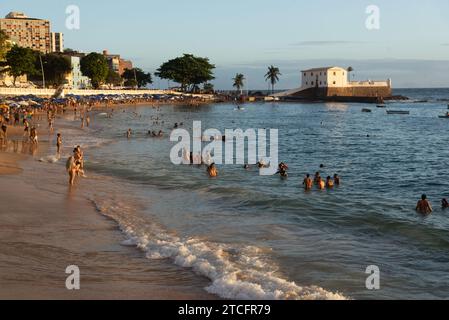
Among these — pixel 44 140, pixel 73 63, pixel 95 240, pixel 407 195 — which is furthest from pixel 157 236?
pixel 73 63

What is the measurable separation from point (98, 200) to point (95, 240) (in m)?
5.65

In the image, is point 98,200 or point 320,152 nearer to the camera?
point 98,200

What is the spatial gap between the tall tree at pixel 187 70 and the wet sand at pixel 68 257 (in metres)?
135

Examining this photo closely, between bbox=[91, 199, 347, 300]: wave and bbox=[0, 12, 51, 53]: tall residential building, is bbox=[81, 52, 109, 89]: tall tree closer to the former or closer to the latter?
bbox=[0, 12, 51, 53]: tall residential building

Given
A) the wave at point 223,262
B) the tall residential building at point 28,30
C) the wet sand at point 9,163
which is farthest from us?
the tall residential building at point 28,30

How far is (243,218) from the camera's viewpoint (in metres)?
17.4

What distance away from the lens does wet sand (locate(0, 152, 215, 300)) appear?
956cm

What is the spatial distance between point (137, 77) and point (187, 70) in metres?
27.9

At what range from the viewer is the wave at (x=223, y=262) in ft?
32.5

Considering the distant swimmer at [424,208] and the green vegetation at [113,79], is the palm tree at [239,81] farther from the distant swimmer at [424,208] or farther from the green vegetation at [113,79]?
the distant swimmer at [424,208]

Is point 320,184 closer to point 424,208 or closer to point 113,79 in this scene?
point 424,208

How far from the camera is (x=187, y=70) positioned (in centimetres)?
15025

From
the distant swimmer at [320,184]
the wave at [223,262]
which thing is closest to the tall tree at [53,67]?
the distant swimmer at [320,184]
